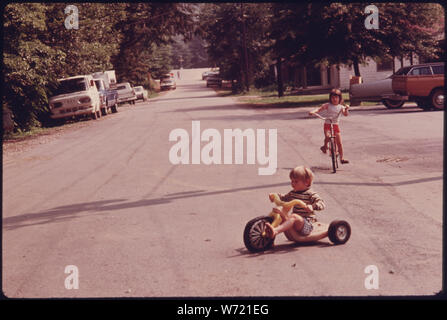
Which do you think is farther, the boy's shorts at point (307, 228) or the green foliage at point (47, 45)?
the green foliage at point (47, 45)

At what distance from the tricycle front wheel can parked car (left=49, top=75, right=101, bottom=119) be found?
2305cm

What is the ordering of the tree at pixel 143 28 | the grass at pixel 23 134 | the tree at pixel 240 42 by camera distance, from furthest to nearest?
the tree at pixel 240 42 → the tree at pixel 143 28 → the grass at pixel 23 134

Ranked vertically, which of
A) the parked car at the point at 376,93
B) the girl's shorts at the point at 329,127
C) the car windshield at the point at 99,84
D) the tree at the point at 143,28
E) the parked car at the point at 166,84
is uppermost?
the tree at the point at 143,28

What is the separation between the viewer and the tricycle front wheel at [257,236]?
5.12 metres

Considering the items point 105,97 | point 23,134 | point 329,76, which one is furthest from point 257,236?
point 329,76

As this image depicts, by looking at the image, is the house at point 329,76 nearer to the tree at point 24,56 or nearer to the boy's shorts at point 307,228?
the tree at point 24,56

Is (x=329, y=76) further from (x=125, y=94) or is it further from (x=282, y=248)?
(x=282, y=248)

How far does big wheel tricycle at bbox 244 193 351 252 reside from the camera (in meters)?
5.04

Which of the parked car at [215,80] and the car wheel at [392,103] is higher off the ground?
the car wheel at [392,103]

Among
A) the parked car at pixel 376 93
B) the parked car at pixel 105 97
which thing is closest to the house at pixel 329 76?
the parked car at pixel 105 97

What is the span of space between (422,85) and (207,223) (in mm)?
17054

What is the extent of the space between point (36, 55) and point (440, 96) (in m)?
13.7

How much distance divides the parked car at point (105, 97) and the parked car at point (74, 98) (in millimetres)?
2419

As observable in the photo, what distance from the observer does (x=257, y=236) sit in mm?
5262
